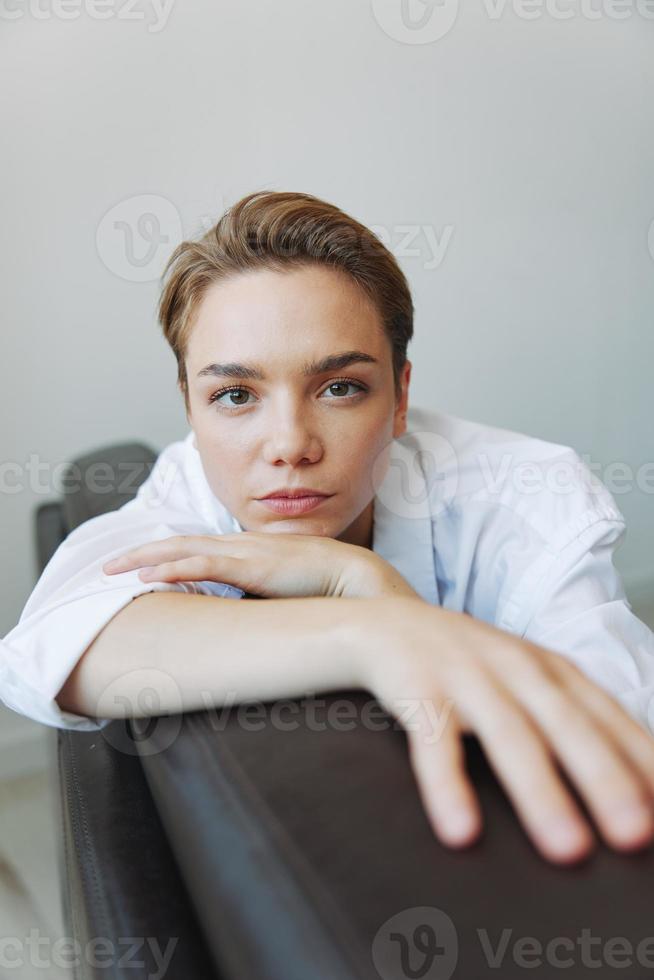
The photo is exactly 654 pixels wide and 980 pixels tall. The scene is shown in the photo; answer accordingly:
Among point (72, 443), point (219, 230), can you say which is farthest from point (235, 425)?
point (72, 443)

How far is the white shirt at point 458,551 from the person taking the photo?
699 mm

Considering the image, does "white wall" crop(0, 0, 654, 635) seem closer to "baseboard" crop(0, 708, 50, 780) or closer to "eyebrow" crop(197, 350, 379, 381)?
"baseboard" crop(0, 708, 50, 780)

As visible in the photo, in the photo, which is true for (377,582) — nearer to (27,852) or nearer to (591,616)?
(591,616)

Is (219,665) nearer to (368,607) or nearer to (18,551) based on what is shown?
(368,607)

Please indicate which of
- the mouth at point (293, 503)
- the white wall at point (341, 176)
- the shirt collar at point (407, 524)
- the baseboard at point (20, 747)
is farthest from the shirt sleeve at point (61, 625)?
the baseboard at point (20, 747)

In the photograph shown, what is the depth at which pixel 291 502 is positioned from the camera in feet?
3.04

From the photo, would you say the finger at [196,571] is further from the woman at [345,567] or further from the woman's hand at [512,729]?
the woman's hand at [512,729]

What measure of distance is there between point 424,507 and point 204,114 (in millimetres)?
1117

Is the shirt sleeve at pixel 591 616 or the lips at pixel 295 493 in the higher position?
the lips at pixel 295 493

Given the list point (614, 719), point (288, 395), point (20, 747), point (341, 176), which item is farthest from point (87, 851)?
point (341, 176)

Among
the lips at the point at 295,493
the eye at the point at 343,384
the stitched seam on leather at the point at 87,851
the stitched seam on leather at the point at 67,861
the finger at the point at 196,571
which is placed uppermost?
the eye at the point at 343,384

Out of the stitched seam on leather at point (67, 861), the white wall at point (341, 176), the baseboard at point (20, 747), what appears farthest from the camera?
the baseboard at point (20, 747)

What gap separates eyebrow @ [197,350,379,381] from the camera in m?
0.90

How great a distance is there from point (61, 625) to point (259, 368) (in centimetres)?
35
